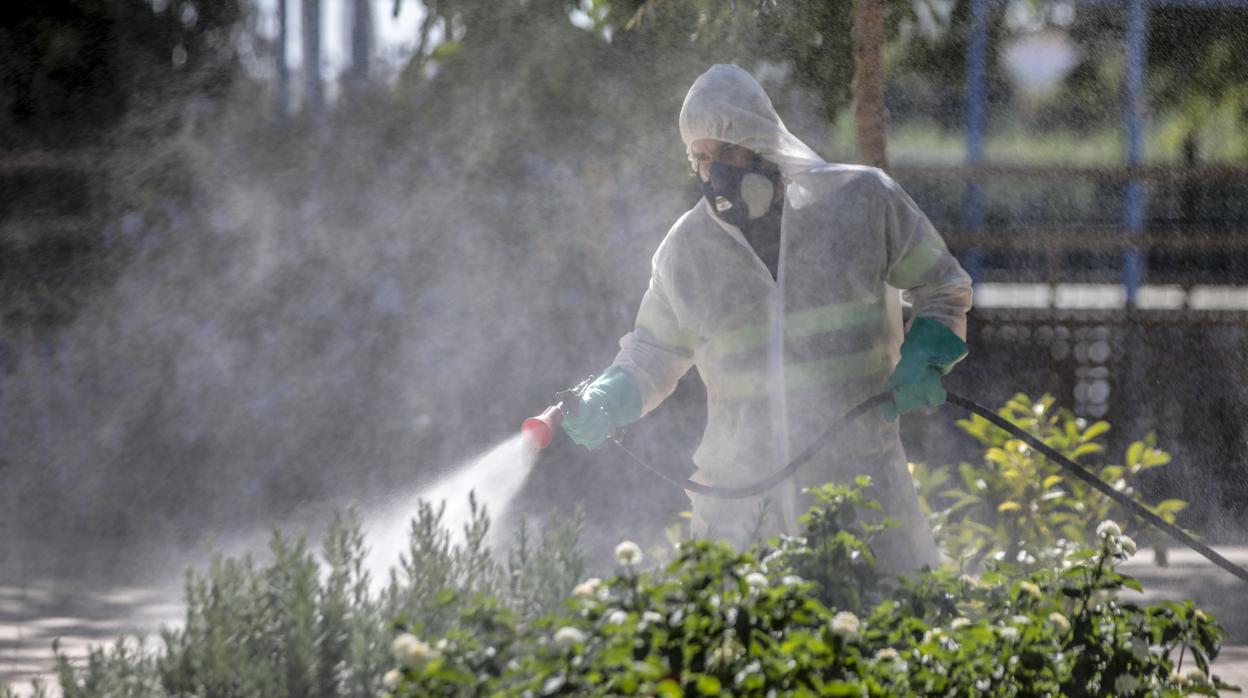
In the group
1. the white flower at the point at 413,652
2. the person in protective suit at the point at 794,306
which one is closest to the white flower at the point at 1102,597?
the person in protective suit at the point at 794,306

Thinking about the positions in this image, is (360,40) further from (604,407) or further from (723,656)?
(723,656)

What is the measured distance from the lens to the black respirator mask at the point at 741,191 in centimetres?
316

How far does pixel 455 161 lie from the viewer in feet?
26.7

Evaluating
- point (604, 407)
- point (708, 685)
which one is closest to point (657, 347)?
point (604, 407)

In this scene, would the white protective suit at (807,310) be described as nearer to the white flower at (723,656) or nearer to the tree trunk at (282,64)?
the white flower at (723,656)

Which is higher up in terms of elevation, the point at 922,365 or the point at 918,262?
the point at 918,262

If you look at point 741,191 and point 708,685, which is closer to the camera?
point 708,685

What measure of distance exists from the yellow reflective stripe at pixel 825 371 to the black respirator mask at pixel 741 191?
12.3 inches

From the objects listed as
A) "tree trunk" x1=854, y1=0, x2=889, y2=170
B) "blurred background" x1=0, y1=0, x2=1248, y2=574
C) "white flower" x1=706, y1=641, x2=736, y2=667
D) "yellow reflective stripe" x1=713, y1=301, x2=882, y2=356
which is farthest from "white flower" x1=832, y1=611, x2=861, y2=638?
"blurred background" x1=0, y1=0, x2=1248, y2=574

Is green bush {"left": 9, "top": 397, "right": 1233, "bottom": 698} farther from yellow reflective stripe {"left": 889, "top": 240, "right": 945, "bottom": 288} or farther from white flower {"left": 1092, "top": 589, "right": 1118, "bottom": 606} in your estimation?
yellow reflective stripe {"left": 889, "top": 240, "right": 945, "bottom": 288}

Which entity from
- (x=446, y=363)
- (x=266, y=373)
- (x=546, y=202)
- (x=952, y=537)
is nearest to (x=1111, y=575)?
(x=952, y=537)

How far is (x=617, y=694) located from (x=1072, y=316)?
6867 mm

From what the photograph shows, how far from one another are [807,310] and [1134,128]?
21.3ft

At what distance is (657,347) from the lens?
337 cm
